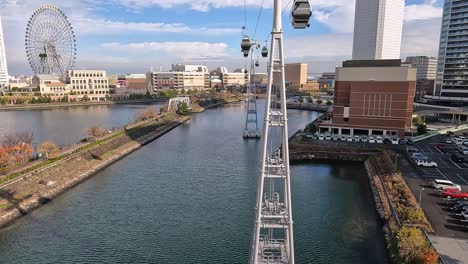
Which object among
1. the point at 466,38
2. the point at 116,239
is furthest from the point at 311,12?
the point at 466,38

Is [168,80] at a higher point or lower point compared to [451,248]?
higher

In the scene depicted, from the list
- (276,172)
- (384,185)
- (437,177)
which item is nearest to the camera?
(276,172)

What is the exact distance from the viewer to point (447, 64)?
1336 inches

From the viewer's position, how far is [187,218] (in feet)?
34.7

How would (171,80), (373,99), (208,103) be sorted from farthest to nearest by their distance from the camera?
1. (171,80)
2. (208,103)
3. (373,99)

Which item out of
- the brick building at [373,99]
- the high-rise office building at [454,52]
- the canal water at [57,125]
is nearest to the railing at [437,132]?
the brick building at [373,99]

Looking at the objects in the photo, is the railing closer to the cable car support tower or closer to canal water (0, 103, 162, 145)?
the cable car support tower

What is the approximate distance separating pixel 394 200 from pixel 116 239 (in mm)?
8686

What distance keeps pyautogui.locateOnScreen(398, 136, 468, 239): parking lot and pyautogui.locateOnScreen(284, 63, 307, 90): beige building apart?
68.3 meters

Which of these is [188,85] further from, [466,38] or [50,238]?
[50,238]

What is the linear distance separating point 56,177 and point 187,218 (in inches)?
279

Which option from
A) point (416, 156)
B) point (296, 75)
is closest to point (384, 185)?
point (416, 156)

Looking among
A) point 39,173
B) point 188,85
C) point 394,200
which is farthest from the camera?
point 188,85

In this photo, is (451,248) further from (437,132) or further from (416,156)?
(437,132)
